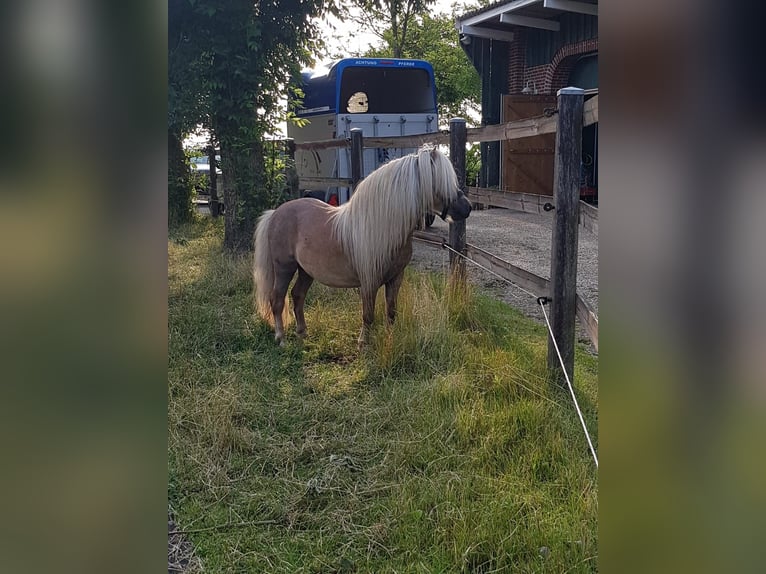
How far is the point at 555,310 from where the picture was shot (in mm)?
3400

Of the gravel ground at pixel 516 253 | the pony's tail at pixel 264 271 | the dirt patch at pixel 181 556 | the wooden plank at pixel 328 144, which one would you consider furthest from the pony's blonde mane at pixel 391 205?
the wooden plank at pixel 328 144

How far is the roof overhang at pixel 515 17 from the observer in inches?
408

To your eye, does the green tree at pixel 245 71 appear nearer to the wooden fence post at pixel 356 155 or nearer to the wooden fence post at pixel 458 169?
the wooden fence post at pixel 356 155

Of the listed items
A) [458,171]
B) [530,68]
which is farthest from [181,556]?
[530,68]

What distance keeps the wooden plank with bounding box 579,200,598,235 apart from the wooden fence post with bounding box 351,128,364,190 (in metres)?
3.32

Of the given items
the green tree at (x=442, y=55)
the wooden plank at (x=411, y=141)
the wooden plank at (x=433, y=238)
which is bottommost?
the wooden plank at (x=433, y=238)

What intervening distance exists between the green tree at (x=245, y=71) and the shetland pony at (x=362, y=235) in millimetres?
3506

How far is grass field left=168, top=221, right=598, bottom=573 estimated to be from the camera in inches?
84.0

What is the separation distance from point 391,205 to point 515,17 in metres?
8.89

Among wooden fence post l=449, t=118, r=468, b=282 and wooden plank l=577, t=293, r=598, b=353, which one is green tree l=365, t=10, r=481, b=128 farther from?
wooden plank l=577, t=293, r=598, b=353

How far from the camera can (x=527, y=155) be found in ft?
38.6

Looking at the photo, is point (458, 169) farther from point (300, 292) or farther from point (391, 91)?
point (391, 91)
